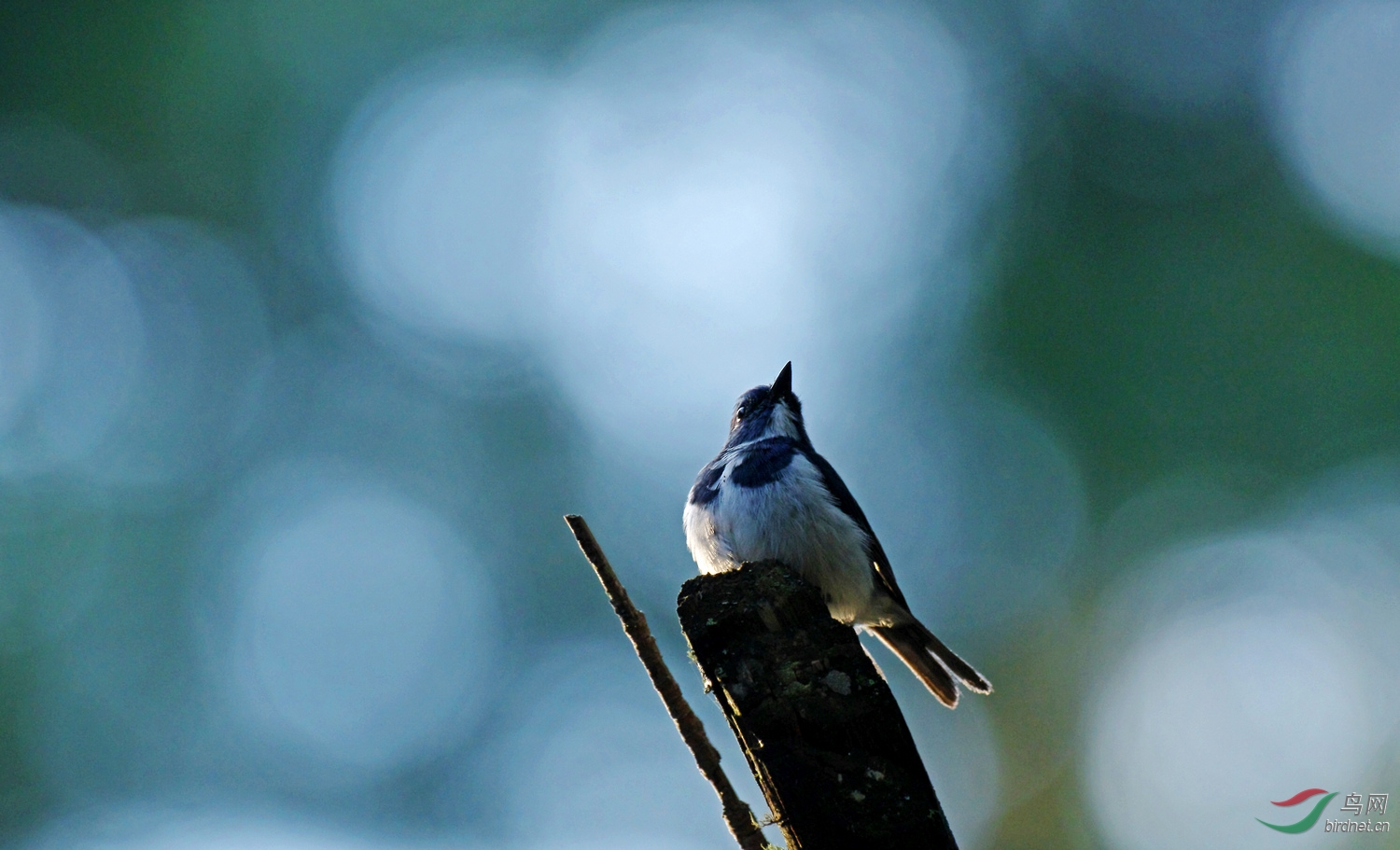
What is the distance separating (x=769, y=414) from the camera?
24.2 ft

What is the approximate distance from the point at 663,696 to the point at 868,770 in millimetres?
607

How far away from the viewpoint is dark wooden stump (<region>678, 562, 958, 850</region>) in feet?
8.31

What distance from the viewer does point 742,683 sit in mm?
2799

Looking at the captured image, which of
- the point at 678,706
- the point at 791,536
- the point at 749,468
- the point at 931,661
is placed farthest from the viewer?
the point at 931,661

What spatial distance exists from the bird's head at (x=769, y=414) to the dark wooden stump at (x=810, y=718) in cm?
413

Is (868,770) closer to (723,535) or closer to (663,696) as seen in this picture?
(663,696)

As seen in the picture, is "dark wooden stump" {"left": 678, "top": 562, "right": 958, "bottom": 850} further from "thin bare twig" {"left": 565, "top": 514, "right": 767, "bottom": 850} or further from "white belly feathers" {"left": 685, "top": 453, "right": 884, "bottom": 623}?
"white belly feathers" {"left": 685, "top": 453, "right": 884, "bottom": 623}

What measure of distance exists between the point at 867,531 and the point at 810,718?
3393 mm

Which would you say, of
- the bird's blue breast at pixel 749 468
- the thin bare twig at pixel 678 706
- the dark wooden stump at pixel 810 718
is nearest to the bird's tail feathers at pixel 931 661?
the bird's blue breast at pixel 749 468

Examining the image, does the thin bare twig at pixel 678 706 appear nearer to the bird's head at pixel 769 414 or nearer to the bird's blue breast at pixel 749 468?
the bird's blue breast at pixel 749 468

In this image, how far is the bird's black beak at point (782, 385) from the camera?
7512 millimetres

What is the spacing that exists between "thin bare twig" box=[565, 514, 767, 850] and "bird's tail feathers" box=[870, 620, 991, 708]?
11.2ft

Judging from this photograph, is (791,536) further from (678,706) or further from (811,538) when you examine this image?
(678,706)

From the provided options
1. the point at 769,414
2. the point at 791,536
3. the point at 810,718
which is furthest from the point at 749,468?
the point at 810,718
